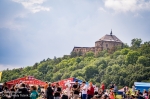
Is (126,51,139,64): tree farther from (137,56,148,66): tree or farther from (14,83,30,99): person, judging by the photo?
(14,83,30,99): person

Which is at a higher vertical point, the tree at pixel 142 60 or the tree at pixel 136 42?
the tree at pixel 136 42

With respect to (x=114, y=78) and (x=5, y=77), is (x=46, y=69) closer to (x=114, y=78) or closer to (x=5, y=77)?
(x=5, y=77)

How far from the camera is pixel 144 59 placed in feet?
380

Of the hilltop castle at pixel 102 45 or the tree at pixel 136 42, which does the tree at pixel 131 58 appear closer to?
the tree at pixel 136 42

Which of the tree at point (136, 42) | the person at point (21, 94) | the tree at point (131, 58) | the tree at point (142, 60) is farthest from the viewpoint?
the tree at point (136, 42)

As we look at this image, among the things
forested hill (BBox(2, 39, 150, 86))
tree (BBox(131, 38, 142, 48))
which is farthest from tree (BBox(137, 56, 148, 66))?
tree (BBox(131, 38, 142, 48))

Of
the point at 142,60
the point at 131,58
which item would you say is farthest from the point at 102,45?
the point at 142,60

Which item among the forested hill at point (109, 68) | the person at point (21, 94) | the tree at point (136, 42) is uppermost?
the tree at point (136, 42)

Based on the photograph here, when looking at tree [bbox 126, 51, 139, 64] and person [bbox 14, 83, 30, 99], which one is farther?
tree [bbox 126, 51, 139, 64]

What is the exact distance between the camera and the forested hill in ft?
343

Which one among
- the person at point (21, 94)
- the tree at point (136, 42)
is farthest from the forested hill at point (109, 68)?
the person at point (21, 94)

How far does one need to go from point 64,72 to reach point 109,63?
94.4ft

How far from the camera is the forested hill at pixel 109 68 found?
10449 centimetres

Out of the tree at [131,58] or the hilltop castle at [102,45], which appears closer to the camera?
the tree at [131,58]
